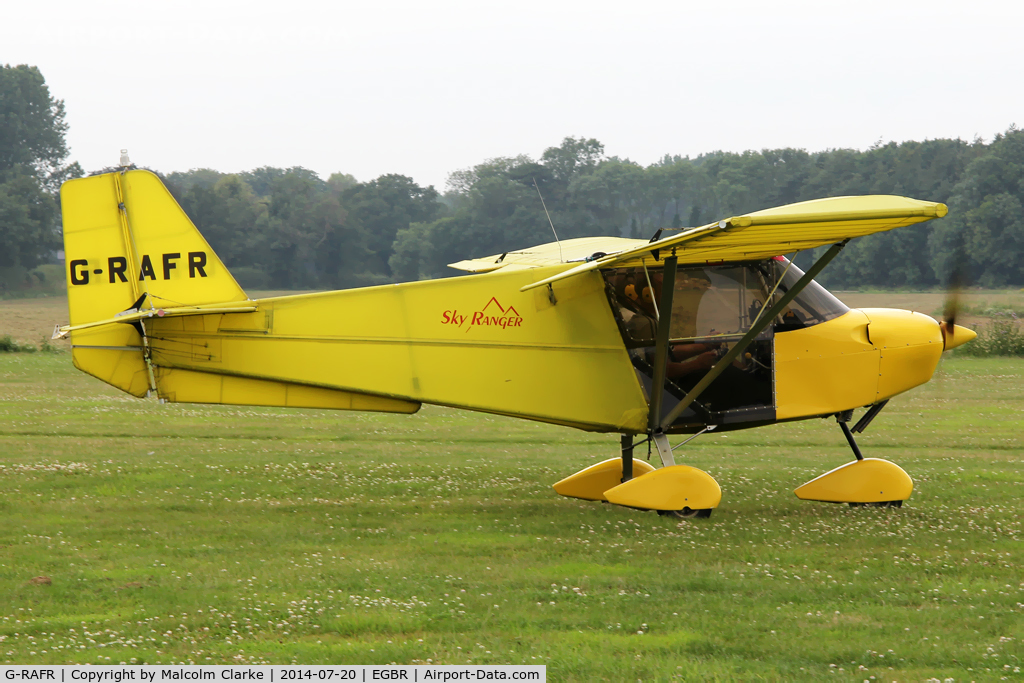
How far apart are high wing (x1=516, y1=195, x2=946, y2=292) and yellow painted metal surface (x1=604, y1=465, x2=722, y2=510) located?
206cm

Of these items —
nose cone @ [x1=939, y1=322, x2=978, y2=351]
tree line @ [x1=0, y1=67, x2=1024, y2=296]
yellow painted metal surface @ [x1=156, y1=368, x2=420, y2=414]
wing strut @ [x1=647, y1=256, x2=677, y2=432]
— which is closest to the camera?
wing strut @ [x1=647, y1=256, x2=677, y2=432]

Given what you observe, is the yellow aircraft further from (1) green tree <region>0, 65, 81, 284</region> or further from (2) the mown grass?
(1) green tree <region>0, 65, 81, 284</region>

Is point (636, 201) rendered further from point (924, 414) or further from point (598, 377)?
point (598, 377)

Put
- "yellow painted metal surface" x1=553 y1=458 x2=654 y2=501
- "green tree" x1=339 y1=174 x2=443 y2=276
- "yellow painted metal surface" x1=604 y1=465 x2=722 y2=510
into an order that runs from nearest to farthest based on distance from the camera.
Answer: "yellow painted metal surface" x1=604 y1=465 x2=722 y2=510
"yellow painted metal surface" x1=553 y1=458 x2=654 y2=501
"green tree" x1=339 y1=174 x2=443 y2=276

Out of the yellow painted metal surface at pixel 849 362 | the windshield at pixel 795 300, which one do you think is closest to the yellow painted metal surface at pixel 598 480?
the yellow painted metal surface at pixel 849 362

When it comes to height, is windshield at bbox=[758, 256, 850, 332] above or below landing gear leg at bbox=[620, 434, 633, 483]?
above

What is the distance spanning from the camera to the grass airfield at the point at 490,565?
541 centimetres

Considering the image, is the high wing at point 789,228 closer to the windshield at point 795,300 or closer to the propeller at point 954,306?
the windshield at point 795,300

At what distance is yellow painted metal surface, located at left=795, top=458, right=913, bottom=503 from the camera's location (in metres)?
9.24

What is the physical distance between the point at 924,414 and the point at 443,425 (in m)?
9.26

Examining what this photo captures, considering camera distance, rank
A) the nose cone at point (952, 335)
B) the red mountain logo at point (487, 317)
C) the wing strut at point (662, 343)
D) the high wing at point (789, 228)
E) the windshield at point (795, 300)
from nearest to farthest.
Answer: the high wing at point (789, 228) → the wing strut at point (662, 343) → the red mountain logo at point (487, 317) → the windshield at point (795, 300) → the nose cone at point (952, 335)

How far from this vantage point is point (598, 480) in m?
10.1

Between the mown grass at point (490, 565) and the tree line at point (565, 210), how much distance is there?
3610 cm

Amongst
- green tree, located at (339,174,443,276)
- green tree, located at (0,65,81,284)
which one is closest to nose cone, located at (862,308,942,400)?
green tree, located at (339,174,443,276)
